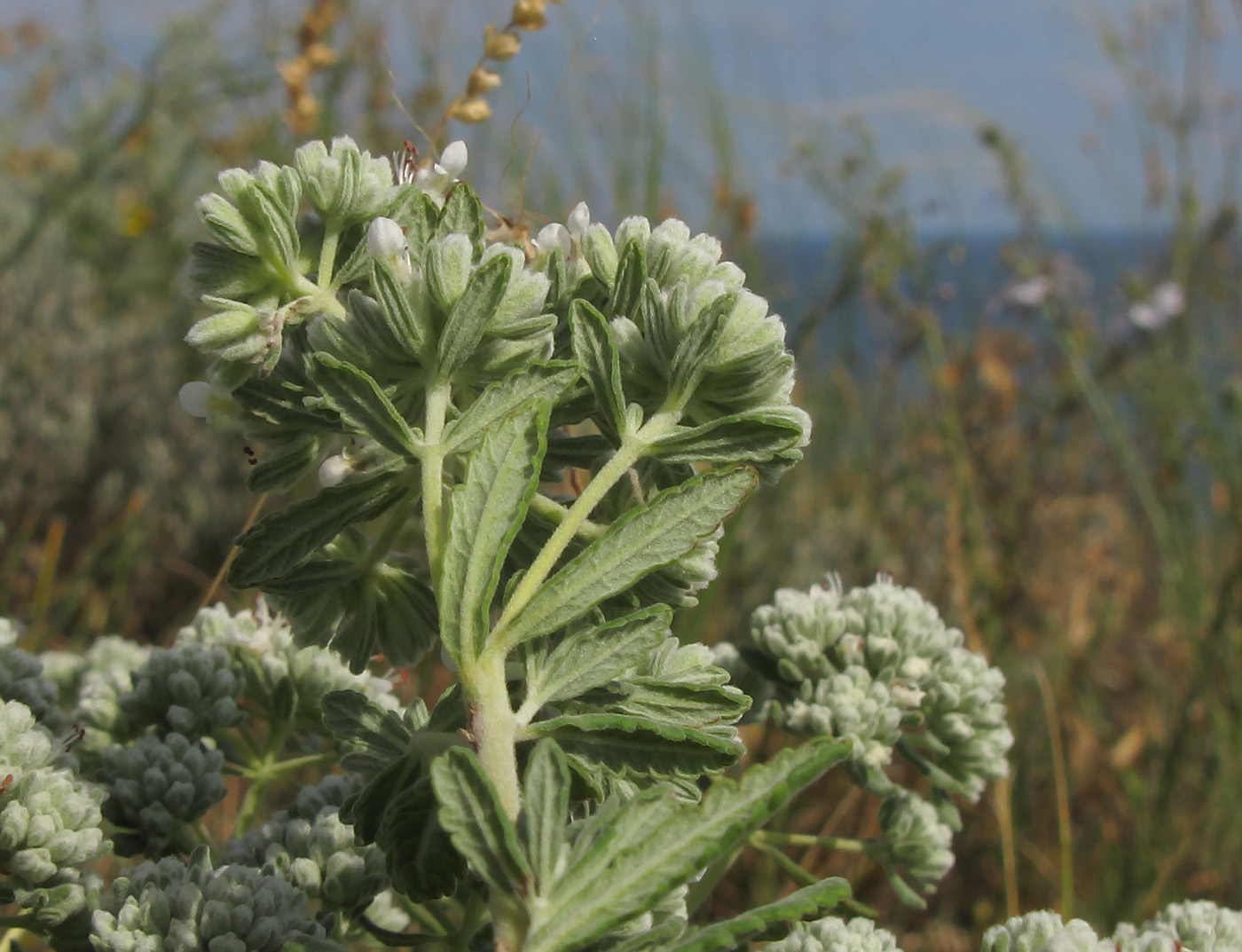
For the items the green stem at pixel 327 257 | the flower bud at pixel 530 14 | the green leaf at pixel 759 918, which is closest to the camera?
the green leaf at pixel 759 918

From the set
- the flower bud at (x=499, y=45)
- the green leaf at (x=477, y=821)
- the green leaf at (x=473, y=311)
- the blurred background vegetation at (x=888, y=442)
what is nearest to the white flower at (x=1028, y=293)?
the blurred background vegetation at (x=888, y=442)

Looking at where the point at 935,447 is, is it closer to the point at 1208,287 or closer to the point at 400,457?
the point at 1208,287

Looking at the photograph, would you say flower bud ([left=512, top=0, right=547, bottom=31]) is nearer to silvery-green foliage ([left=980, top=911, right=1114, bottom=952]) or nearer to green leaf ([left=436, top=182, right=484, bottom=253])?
green leaf ([left=436, top=182, right=484, bottom=253])

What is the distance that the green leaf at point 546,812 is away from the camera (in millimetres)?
805

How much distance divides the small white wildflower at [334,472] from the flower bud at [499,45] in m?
0.88

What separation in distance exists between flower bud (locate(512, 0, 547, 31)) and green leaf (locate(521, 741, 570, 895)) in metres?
1.16

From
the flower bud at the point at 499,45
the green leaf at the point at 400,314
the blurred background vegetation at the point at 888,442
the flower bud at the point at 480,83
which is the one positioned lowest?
the blurred background vegetation at the point at 888,442

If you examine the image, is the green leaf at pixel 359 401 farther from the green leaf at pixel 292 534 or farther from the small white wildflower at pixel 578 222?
the small white wildflower at pixel 578 222

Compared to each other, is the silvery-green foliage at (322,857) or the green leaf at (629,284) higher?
the green leaf at (629,284)

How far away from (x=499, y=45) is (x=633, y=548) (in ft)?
3.43

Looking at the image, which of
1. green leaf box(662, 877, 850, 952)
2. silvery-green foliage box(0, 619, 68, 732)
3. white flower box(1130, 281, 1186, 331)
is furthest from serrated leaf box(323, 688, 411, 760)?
white flower box(1130, 281, 1186, 331)

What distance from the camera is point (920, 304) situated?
4.47m

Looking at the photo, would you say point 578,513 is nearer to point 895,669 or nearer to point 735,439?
point 735,439

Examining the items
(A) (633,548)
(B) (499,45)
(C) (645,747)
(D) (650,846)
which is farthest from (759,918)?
(B) (499,45)
